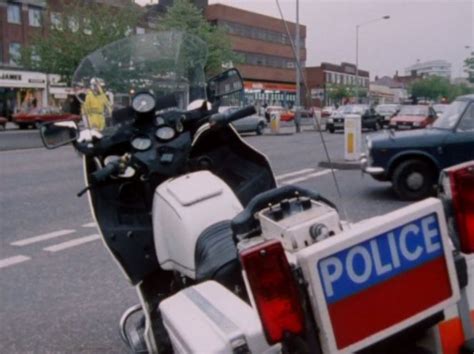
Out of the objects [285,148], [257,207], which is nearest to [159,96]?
[257,207]

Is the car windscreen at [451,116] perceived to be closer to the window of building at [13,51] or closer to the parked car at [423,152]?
the parked car at [423,152]

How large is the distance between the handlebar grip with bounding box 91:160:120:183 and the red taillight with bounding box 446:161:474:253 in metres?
1.50

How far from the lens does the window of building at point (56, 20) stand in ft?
126

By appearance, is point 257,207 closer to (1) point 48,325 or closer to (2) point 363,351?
(2) point 363,351

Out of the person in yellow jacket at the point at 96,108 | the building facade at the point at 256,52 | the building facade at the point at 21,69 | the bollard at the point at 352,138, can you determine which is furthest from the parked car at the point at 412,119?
the building facade at the point at 256,52

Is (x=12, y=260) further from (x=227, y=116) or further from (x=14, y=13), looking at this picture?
(x=14, y=13)

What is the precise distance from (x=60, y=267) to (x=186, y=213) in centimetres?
378

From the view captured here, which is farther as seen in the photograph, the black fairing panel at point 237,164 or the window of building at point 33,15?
the window of building at point 33,15

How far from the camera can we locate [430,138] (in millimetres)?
9594

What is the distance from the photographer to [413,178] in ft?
31.8

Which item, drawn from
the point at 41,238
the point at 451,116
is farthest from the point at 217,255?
the point at 451,116

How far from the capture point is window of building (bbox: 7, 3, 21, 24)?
2164 inches

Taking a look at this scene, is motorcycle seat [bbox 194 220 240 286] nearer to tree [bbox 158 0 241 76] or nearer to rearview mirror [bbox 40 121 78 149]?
rearview mirror [bbox 40 121 78 149]

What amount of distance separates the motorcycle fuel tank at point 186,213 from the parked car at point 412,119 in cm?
2279
